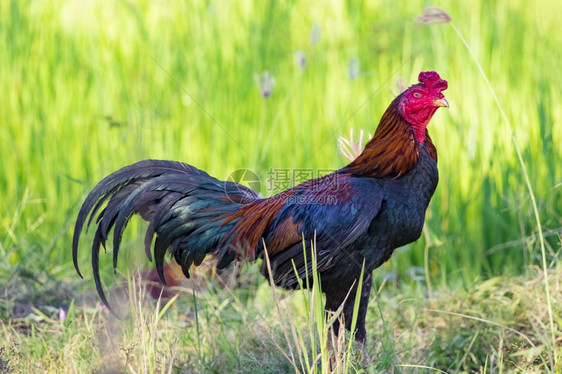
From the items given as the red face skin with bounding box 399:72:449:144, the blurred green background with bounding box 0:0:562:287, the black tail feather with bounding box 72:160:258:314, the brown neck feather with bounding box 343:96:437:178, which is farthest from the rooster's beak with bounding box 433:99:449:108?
the blurred green background with bounding box 0:0:562:287

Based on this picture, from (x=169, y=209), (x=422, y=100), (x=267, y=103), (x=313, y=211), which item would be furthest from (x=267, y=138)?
(x=422, y=100)

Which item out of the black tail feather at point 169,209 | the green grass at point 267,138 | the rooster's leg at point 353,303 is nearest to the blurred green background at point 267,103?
the green grass at point 267,138

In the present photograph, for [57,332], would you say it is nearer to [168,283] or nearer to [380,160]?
[168,283]

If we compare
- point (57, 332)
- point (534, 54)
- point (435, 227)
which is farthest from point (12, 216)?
point (534, 54)

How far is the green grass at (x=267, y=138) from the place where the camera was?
3539 millimetres

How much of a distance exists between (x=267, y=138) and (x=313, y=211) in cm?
176

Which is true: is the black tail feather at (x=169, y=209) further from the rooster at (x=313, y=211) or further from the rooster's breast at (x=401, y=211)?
the rooster's breast at (x=401, y=211)

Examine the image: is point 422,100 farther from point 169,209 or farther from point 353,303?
point 169,209

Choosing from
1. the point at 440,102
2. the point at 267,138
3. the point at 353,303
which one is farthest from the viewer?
the point at 267,138

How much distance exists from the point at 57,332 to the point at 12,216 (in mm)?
1764

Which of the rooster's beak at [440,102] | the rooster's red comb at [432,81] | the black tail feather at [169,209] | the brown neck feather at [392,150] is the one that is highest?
the rooster's red comb at [432,81]

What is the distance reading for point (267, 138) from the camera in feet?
15.6

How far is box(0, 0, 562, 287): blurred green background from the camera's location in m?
4.57

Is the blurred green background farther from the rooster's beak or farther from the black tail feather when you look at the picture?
the rooster's beak
